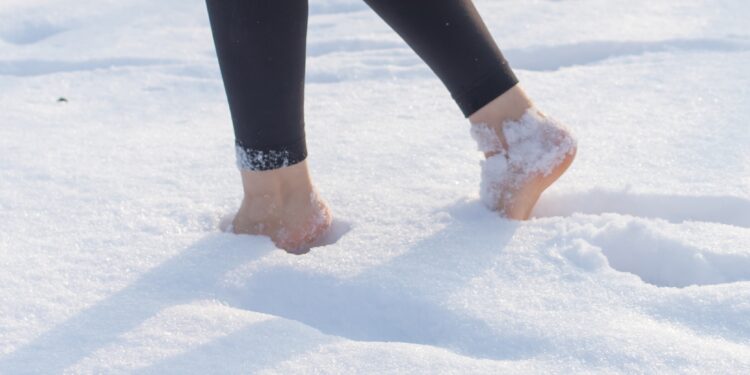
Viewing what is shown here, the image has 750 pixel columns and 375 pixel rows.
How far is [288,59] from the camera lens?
1170mm

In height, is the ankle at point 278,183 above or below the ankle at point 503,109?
below

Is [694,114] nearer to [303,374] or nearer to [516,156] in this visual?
[516,156]

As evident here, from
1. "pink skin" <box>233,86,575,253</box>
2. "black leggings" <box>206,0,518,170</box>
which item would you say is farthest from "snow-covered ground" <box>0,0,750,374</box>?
"black leggings" <box>206,0,518,170</box>

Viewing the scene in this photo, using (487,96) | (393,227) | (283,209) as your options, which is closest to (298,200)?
(283,209)

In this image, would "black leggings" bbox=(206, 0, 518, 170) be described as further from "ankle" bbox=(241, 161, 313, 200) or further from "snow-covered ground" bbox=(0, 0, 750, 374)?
"snow-covered ground" bbox=(0, 0, 750, 374)

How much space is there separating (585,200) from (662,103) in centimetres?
44

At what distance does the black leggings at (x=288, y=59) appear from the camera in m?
1.15

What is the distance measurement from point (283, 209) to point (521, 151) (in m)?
Result: 0.33

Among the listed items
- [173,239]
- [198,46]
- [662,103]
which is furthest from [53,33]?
[662,103]

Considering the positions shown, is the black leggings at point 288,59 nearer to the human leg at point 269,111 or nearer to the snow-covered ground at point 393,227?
the human leg at point 269,111

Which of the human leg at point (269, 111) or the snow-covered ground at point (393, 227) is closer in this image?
the snow-covered ground at point (393, 227)

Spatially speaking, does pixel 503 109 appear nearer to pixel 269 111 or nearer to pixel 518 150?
pixel 518 150

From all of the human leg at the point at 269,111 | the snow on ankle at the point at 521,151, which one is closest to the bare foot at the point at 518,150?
the snow on ankle at the point at 521,151

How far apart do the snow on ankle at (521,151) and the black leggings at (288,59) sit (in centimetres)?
5
